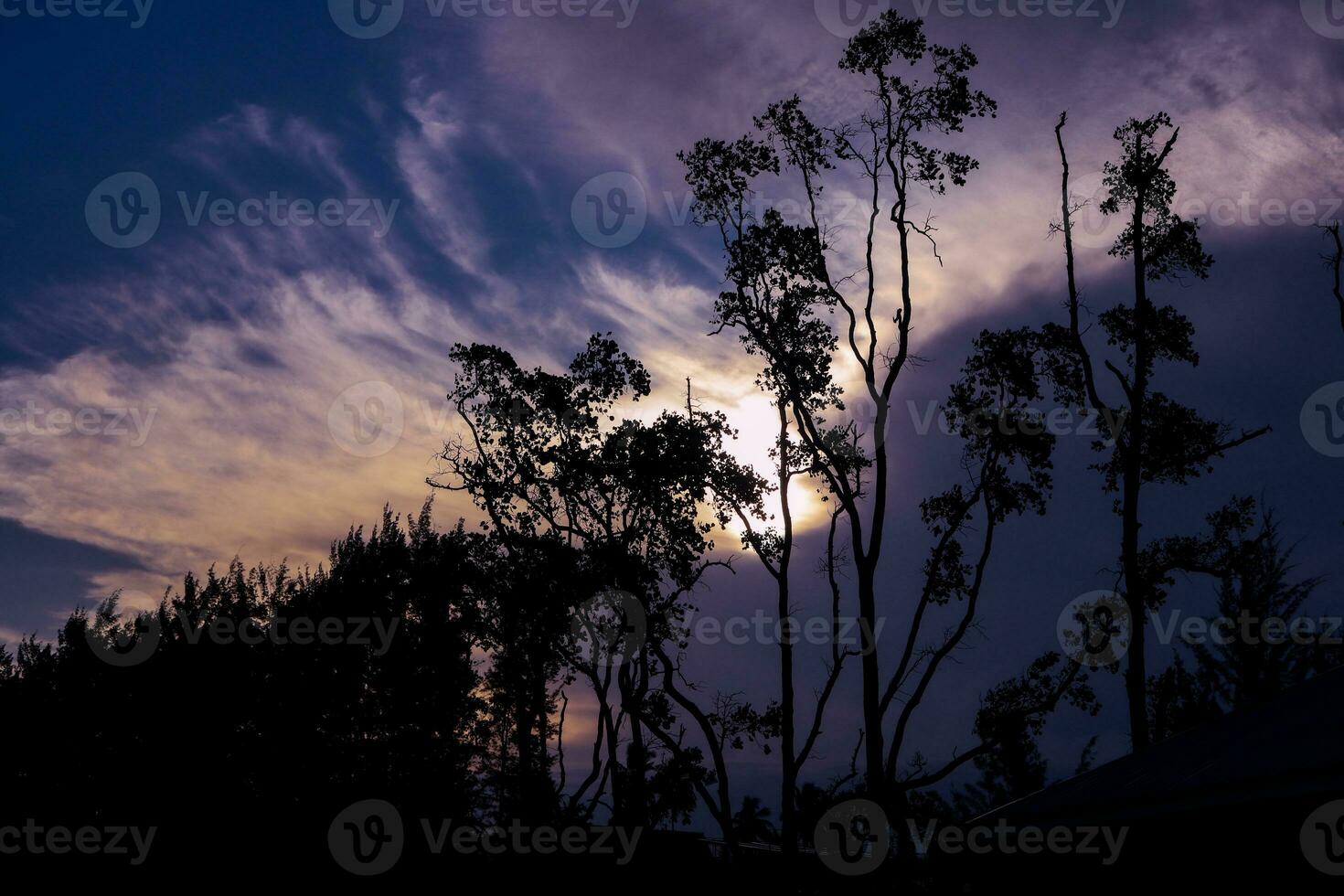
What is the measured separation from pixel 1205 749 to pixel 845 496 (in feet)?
38.7

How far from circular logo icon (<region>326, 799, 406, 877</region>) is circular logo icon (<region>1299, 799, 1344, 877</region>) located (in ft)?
76.3

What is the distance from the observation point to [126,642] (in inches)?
1342

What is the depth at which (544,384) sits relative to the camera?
2645cm

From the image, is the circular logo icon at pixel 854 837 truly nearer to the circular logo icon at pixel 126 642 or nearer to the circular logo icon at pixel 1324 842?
the circular logo icon at pixel 1324 842

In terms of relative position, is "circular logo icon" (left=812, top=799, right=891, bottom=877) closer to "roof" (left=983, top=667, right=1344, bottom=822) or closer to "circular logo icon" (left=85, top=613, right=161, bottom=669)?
"roof" (left=983, top=667, right=1344, bottom=822)
